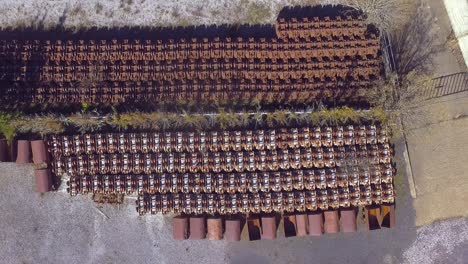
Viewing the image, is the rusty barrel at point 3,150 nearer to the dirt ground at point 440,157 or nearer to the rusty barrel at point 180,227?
the rusty barrel at point 180,227

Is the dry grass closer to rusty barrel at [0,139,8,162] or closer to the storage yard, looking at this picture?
the storage yard

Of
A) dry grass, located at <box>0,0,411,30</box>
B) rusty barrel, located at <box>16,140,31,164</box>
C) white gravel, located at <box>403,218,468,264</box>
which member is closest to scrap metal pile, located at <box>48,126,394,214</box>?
rusty barrel, located at <box>16,140,31,164</box>

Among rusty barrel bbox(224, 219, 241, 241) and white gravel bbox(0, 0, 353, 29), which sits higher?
white gravel bbox(0, 0, 353, 29)

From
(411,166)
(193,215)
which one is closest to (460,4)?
(411,166)

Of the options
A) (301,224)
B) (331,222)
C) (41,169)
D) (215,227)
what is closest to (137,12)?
(41,169)

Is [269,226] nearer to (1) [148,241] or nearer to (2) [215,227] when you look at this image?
(2) [215,227]

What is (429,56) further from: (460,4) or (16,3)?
(16,3)
